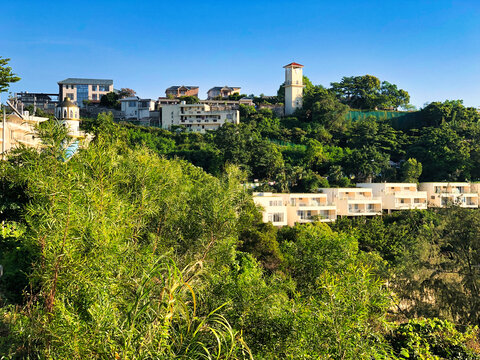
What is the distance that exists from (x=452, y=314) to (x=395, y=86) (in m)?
49.6

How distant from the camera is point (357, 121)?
51.4 metres

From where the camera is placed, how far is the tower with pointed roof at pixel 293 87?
54000 millimetres

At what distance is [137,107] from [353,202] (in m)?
30.4

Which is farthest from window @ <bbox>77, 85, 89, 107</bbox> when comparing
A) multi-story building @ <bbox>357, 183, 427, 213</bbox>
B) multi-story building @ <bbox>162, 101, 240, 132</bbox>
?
multi-story building @ <bbox>357, 183, 427, 213</bbox>

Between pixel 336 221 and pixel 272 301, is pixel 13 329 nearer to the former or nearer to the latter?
pixel 272 301

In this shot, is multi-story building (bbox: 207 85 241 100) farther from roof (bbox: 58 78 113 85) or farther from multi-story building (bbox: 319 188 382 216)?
multi-story building (bbox: 319 188 382 216)

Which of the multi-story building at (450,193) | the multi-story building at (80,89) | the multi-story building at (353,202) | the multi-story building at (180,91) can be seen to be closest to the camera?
the multi-story building at (353,202)

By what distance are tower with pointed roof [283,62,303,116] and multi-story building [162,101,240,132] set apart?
7.87 metres

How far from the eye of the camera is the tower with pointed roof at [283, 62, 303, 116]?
54.0 meters

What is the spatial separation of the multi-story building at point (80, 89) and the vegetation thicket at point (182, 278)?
4541 cm

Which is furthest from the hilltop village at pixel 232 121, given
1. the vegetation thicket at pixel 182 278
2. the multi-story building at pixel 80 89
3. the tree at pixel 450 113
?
the tree at pixel 450 113

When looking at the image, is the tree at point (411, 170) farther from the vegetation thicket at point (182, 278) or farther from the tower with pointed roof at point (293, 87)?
the vegetation thicket at point (182, 278)

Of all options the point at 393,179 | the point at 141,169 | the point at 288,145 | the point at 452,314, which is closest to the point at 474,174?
the point at 393,179

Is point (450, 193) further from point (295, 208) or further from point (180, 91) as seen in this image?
point (180, 91)
